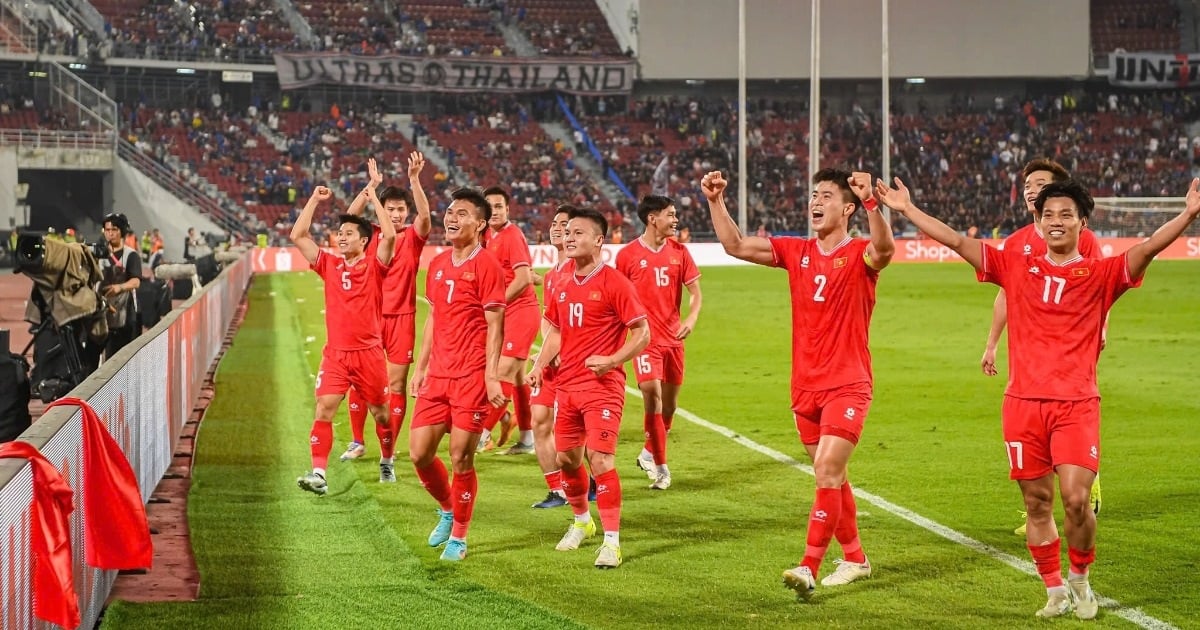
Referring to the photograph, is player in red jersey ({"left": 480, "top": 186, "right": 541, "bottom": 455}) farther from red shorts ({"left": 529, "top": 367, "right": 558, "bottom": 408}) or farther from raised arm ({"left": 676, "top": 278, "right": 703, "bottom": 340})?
red shorts ({"left": 529, "top": 367, "right": 558, "bottom": 408})

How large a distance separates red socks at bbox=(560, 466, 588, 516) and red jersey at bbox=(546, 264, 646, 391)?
53cm

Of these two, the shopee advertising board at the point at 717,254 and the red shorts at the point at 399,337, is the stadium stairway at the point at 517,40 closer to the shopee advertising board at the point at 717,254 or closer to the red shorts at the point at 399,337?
the shopee advertising board at the point at 717,254

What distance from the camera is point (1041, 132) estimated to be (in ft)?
208

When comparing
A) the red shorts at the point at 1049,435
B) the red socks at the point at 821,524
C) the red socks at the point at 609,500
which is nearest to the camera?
the red shorts at the point at 1049,435

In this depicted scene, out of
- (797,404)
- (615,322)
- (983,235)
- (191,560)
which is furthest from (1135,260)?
(983,235)

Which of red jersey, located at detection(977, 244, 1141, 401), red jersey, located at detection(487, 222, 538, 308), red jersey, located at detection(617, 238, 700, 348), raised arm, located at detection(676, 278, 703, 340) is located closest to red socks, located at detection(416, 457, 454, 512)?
red jersey, located at detection(487, 222, 538, 308)

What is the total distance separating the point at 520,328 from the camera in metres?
11.8

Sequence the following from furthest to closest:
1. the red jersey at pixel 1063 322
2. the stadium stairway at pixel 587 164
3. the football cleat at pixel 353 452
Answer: the stadium stairway at pixel 587 164 < the football cleat at pixel 353 452 < the red jersey at pixel 1063 322

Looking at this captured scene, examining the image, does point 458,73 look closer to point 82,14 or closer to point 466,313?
point 82,14

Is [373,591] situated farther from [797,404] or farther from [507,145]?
[507,145]

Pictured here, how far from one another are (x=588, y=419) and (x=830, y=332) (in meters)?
1.59

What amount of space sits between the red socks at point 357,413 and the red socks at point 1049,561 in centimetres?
616

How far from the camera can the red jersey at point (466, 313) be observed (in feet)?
29.2

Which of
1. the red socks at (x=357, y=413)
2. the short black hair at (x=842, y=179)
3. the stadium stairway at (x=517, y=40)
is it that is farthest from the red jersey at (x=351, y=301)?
the stadium stairway at (x=517, y=40)
